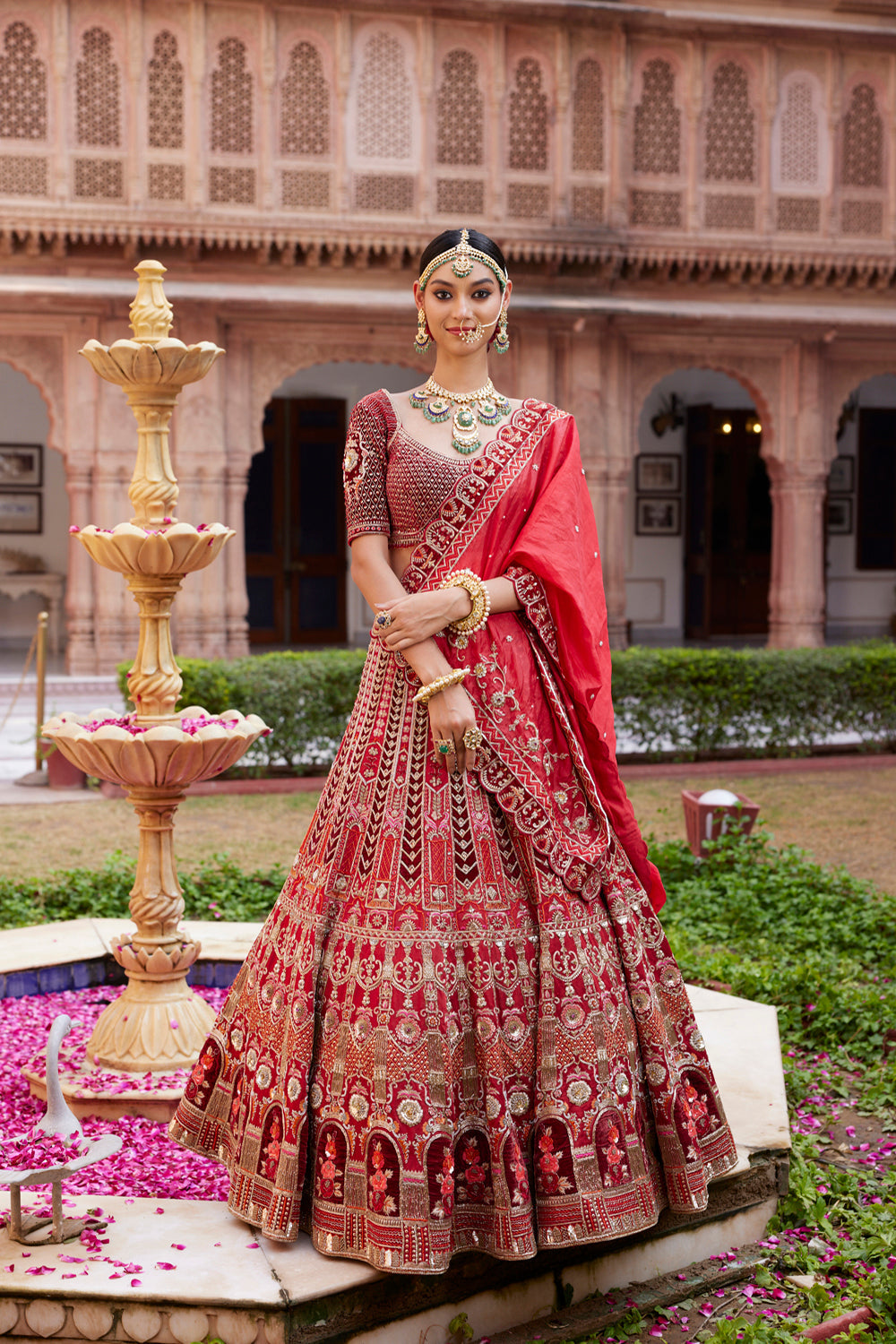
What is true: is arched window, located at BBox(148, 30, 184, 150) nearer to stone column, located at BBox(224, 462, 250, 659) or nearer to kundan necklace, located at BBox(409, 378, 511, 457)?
stone column, located at BBox(224, 462, 250, 659)

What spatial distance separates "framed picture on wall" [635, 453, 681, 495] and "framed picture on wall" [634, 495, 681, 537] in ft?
0.33

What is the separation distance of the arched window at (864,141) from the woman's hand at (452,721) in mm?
12068

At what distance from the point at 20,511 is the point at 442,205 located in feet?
18.8

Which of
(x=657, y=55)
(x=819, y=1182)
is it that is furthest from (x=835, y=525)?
(x=819, y=1182)

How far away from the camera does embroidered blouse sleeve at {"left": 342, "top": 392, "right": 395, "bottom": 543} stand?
2.68m

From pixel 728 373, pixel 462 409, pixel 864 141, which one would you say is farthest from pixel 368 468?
pixel 864 141

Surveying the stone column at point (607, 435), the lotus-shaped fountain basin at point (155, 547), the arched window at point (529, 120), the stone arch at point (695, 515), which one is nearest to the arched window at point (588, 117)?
the arched window at point (529, 120)

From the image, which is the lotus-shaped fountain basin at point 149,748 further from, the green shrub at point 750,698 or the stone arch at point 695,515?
the stone arch at point 695,515

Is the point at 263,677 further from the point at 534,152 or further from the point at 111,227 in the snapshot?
the point at 534,152

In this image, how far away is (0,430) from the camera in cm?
1478

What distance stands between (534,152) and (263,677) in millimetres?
5976

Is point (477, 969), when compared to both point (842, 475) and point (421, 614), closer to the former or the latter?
point (421, 614)

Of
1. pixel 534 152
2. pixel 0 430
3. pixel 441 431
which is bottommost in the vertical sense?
pixel 441 431

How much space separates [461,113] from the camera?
12148 millimetres
